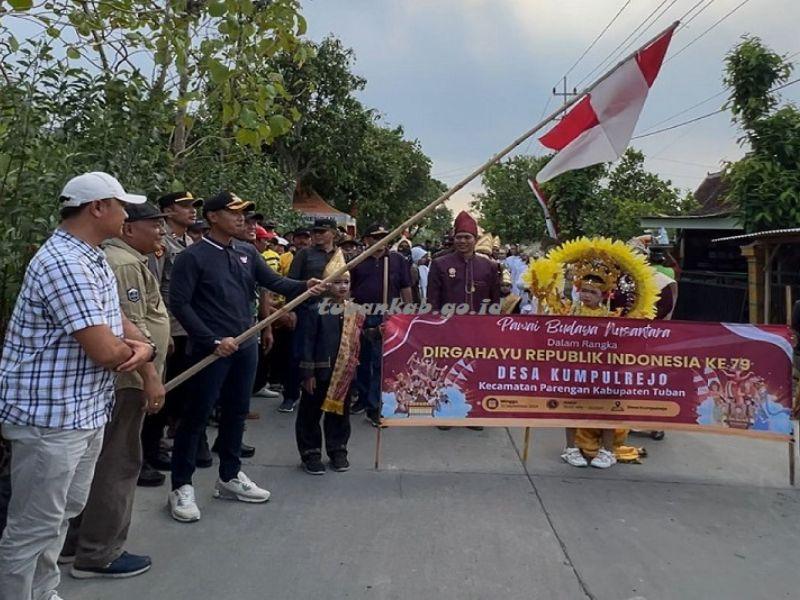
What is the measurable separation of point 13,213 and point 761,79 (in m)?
12.4

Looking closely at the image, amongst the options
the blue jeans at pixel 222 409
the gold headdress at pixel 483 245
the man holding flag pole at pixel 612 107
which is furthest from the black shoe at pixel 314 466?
the gold headdress at pixel 483 245

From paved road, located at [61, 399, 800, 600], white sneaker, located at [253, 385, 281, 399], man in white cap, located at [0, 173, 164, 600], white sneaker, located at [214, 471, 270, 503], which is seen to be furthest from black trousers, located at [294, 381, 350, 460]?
white sneaker, located at [253, 385, 281, 399]

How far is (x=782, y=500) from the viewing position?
185 inches

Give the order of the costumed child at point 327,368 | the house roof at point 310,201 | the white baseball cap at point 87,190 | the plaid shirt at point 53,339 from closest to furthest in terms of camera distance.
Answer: the plaid shirt at point 53,339 → the white baseball cap at point 87,190 → the costumed child at point 327,368 → the house roof at point 310,201

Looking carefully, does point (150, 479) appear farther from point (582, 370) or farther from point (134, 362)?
point (582, 370)

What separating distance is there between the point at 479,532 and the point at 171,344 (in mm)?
2474

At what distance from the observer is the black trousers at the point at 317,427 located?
16.3 feet

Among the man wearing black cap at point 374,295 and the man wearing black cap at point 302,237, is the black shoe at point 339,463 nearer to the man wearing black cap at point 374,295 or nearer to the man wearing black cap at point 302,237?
the man wearing black cap at point 374,295

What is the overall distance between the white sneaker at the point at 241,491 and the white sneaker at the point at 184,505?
0.29m

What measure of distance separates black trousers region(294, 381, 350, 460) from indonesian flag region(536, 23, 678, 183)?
2.41 meters

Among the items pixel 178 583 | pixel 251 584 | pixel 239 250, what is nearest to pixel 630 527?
pixel 251 584

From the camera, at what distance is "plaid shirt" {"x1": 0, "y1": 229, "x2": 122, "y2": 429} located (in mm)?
2520

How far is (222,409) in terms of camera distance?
4.28 m

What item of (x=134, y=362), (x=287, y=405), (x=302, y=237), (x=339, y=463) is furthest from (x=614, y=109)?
(x=302, y=237)
